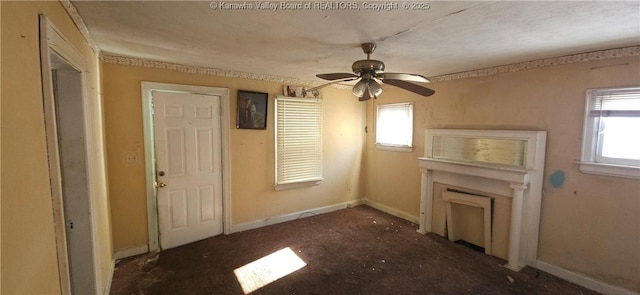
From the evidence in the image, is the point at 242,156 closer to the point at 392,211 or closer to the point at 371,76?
the point at 371,76

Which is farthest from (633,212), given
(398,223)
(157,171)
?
(157,171)

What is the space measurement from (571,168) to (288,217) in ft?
10.9

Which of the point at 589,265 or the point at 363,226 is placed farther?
the point at 363,226

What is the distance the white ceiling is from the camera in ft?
5.16

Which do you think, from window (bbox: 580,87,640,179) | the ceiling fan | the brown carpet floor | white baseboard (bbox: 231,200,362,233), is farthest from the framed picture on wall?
window (bbox: 580,87,640,179)

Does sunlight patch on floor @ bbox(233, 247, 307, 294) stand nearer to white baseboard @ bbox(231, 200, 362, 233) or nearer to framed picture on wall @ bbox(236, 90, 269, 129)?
white baseboard @ bbox(231, 200, 362, 233)

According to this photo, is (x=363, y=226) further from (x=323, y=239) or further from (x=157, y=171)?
(x=157, y=171)

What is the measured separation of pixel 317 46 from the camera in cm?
229

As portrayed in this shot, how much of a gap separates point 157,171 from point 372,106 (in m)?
3.29

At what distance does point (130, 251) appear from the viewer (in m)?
2.98

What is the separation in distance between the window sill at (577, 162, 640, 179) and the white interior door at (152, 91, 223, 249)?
149 inches

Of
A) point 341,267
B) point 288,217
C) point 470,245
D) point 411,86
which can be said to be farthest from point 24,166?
point 470,245

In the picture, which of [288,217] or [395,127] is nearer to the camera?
[288,217]

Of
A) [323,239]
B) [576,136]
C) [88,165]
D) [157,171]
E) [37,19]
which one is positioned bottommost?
[323,239]
